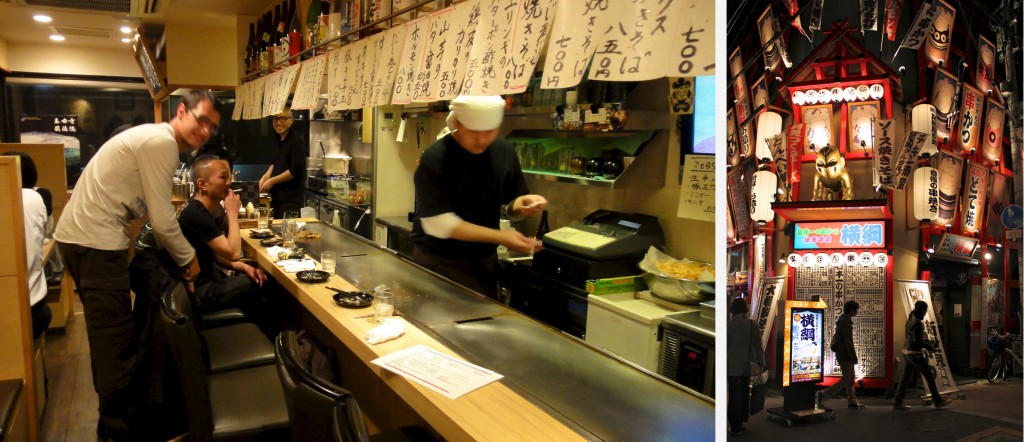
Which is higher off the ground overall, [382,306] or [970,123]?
[970,123]

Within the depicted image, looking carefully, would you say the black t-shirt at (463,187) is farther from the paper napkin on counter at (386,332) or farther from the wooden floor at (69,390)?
the wooden floor at (69,390)

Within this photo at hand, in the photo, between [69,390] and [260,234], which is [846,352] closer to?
[260,234]

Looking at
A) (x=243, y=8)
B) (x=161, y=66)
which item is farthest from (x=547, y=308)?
(x=161, y=66)

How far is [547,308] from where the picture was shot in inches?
146

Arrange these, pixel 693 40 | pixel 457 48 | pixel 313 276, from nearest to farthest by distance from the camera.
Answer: pixel 693 40 → pixel 457 48 → pixel 313 276

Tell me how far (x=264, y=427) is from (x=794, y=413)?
2129mm

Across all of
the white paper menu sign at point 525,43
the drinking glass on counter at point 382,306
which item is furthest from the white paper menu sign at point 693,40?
the drinking glass on counter at point 382,306

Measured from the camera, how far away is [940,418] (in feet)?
1.58

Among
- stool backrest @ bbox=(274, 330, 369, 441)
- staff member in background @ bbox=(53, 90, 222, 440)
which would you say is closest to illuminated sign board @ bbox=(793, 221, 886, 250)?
stool backrest @ bbox=(274, 330, 369, 441)

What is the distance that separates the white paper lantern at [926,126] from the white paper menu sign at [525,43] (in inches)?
58.8

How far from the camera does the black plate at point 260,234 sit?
436 cm

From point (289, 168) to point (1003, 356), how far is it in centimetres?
637

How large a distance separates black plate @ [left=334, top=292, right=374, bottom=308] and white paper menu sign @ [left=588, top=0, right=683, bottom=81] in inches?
51.7

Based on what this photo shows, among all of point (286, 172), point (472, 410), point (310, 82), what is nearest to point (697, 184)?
point (472, 410)
